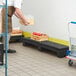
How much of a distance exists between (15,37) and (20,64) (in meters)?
1.97

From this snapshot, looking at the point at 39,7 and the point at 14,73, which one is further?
the point at 39,7

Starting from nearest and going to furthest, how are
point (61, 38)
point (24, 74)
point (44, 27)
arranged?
point (24, 74) < point (61, 38) < point (44, 27)

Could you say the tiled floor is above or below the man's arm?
below

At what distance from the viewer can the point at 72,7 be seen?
15.6 feet

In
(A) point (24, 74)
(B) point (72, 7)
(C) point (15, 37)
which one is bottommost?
(A) point (24, 74)

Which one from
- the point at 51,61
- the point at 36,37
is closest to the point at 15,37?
the point at 36,37

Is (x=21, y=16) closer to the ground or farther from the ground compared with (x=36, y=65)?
farther from the ground

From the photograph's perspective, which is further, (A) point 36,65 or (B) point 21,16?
(A) point 36,65

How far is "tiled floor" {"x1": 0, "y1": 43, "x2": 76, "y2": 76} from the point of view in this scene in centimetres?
372

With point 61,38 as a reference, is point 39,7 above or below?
above

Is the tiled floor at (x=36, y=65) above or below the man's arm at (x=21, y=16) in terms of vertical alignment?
below

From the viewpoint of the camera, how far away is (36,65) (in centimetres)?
413

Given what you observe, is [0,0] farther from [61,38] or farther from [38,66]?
[61,38]

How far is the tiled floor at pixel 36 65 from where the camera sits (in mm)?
3718
